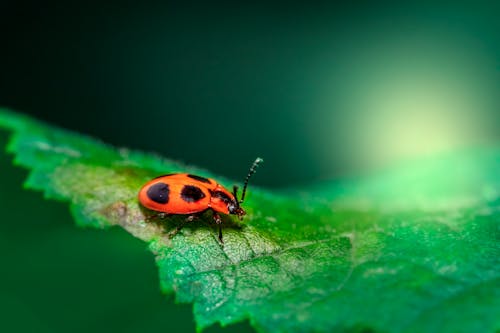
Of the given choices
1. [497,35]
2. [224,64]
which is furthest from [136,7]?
[497,35]

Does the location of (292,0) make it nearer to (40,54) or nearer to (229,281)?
(40,54)

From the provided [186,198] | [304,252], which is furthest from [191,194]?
[304,252]

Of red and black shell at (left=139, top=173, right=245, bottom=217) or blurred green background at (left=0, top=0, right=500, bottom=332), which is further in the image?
blurred green background at (left=0, top=0, right=500, bottom=332)

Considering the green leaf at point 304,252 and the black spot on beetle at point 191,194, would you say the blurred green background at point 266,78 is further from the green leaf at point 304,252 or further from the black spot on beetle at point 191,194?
the black spot on beetle at point 191,194

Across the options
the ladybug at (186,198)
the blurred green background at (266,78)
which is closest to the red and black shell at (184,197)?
the ladybug at (186,198)

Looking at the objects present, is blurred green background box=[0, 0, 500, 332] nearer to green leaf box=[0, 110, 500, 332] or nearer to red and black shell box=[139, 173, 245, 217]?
green leaf box=[0, 110, 500, 332]

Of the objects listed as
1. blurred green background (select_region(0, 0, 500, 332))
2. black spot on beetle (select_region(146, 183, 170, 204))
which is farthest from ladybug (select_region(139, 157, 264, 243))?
blurred green background (select_region(0, 0, 500, 332))
